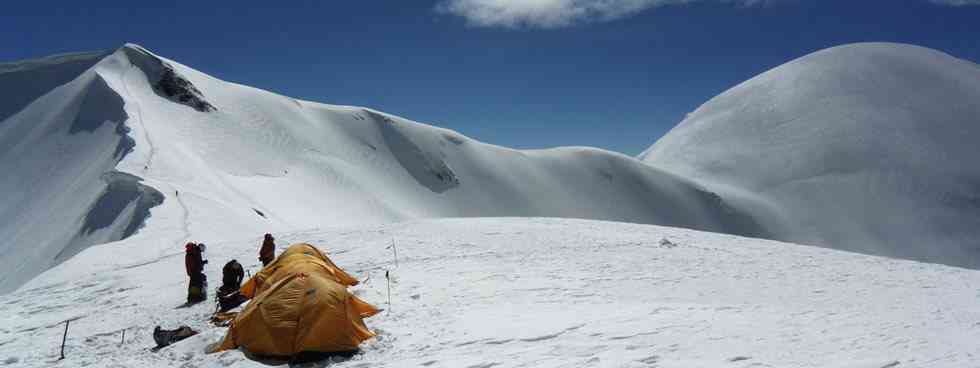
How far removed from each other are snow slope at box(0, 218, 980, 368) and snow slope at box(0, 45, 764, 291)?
5888 mm

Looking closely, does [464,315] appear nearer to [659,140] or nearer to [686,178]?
[686,178]

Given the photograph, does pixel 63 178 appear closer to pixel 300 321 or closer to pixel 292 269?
pixel 292 269

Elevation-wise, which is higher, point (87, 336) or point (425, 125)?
point (425, 125)

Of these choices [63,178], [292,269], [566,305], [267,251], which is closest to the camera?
[292,269]

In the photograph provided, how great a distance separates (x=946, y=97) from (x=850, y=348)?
157 m

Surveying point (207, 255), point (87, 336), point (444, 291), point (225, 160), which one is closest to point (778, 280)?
point (444, 291)

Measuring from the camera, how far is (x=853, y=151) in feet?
379

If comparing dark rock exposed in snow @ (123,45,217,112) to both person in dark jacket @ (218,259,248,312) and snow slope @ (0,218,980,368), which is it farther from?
person in dark jacket @ (218,259,248,312)

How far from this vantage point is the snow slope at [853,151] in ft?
Result: 313

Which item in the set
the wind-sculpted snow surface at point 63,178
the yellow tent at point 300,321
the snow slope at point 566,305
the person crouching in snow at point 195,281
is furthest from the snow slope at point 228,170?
the yellow tent at point 300,321

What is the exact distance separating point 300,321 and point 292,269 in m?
1.90

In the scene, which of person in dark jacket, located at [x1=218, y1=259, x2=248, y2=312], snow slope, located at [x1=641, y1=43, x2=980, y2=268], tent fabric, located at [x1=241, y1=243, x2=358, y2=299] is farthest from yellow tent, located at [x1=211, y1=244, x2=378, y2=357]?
snow slope, located at [x1=641, y1=43, x2=980, y2=268]

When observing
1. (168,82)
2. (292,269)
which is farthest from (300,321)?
(168,82)

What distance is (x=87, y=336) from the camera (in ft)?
36.3
